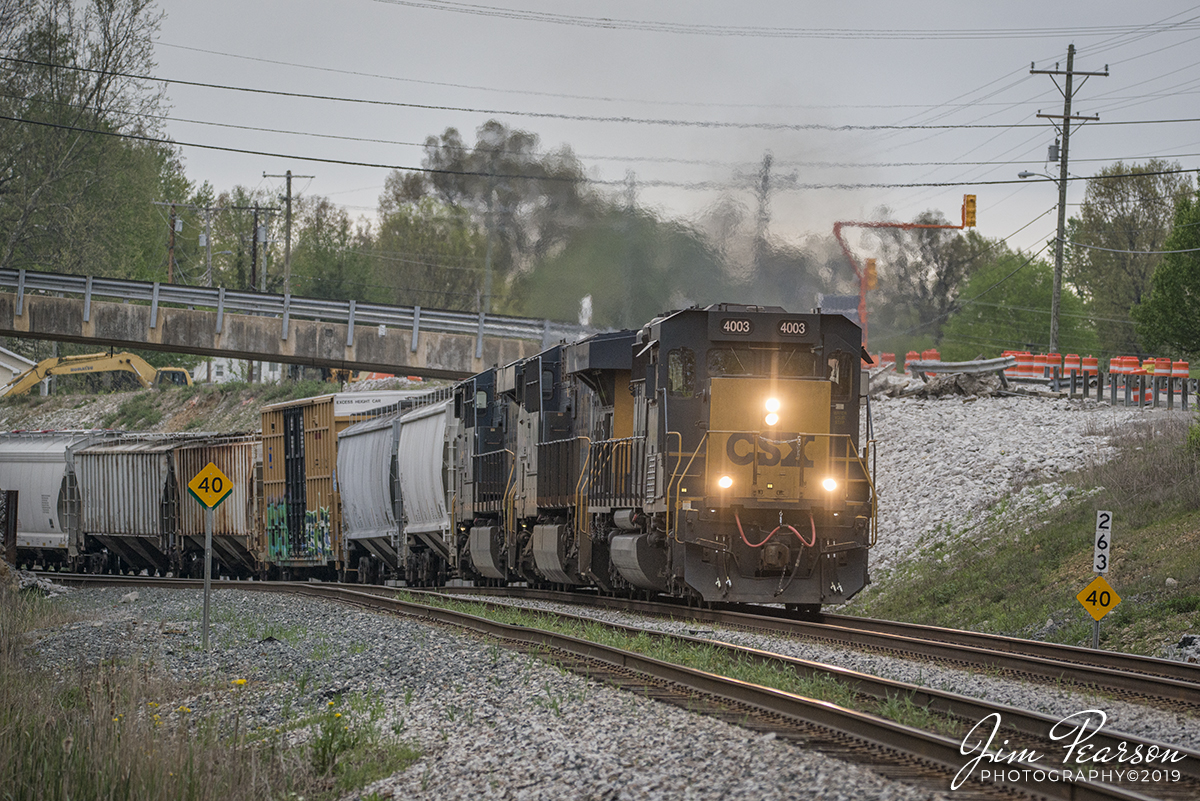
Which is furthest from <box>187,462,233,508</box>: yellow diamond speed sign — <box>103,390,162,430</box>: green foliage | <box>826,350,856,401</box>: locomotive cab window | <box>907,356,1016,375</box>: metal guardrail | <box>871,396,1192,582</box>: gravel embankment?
<box>103,390,162,430</box>: green foliage

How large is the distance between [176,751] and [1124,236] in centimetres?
6856

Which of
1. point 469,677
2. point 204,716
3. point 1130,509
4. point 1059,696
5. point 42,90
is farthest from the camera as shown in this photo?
point 42,90

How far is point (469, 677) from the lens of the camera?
35.2ft

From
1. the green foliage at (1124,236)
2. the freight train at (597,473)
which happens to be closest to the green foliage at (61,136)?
the freight train at (597,473)

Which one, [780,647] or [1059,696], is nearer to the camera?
[1059,696]

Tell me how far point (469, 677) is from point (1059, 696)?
484 centimetres

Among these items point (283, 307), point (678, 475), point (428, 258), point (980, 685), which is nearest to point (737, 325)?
point (678, 475)

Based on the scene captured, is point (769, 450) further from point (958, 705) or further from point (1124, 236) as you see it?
point (1124, 236)

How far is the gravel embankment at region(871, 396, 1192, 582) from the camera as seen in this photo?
22.3 metres

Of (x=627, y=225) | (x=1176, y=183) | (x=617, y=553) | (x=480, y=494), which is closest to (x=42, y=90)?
(x=627, y=225)

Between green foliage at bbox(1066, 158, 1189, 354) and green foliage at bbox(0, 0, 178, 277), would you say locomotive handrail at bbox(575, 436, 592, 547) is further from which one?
green foliage at bbox(1066, 158, 1189, 354)

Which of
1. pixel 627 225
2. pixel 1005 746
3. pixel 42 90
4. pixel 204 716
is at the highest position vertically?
pixel 42 90

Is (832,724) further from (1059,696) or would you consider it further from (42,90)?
(42,90)

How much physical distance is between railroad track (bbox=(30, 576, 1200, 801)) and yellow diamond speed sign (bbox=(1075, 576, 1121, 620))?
12.3ft
